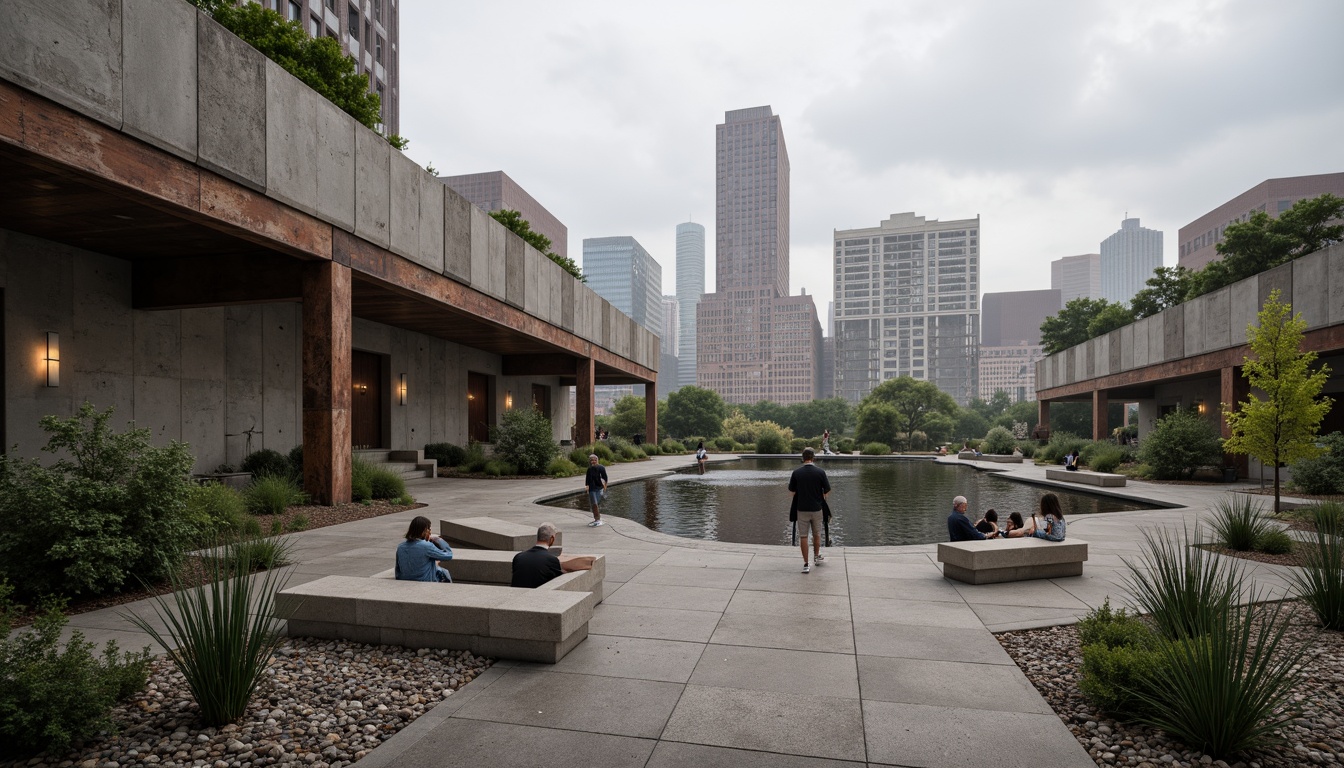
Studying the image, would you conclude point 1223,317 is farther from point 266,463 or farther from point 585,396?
point 266,463

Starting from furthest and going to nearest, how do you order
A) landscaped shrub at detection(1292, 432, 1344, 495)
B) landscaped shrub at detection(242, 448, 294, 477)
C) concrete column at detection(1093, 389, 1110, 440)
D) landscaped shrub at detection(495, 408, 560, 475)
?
concrete column at detection(1093, 389, 1110, 440), landscaped shrub at detection(495, 408, 560, 475), landscaped shrub at detection(1292, 432, 1344, 495), landscaped shrub at detection(242, 448, 294, 477)

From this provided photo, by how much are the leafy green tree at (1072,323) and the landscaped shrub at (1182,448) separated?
4197 centimetres

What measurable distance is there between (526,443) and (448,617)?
19.9 m

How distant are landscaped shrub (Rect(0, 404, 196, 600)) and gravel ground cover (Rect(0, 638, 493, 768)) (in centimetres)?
233

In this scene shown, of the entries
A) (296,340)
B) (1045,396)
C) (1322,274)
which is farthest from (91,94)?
(1045,396)

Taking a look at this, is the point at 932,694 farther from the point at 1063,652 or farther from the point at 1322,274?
the point at 1322,274

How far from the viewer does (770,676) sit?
17.1ft

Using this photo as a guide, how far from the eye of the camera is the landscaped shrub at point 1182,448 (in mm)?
23703

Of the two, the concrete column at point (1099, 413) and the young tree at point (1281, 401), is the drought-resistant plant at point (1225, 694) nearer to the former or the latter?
the young tree at point (1281, 401)

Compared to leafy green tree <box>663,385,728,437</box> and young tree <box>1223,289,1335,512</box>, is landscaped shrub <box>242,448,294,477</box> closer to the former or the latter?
young tree <box>1223,289,1335,512</box>

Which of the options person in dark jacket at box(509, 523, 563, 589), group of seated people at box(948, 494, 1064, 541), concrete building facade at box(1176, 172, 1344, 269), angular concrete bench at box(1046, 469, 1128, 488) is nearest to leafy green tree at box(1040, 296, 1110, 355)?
angular concrete bench at box(1046, 469, 1128, 488)

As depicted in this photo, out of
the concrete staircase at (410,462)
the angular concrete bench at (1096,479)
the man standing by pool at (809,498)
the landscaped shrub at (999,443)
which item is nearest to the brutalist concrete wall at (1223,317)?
the angular concrete bench at (1096,479)

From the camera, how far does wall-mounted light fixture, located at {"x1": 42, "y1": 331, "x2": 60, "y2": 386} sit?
13211 millimetres

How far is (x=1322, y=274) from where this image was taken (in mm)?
19297
